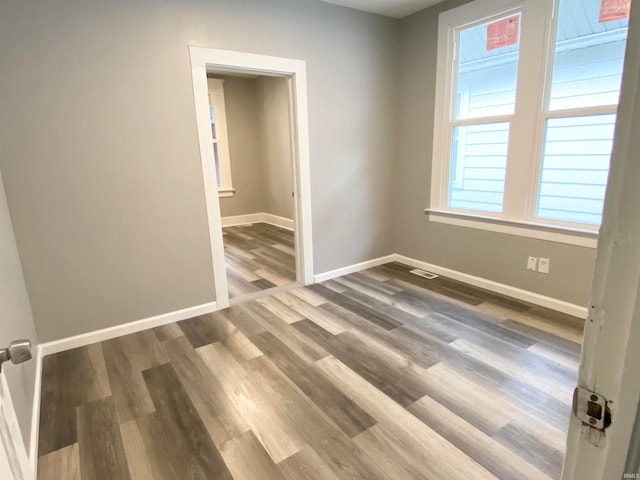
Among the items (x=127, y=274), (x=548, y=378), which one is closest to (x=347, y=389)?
(x=548, y=378)

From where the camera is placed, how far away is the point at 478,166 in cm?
326

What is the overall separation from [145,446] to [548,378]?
7.20ft

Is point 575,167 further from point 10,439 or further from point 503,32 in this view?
point 10,439

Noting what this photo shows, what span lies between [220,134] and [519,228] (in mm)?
4922

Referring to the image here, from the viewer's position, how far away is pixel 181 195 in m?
2.72

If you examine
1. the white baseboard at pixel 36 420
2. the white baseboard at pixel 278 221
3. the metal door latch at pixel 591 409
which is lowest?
the white baseboard at pixel 36 420

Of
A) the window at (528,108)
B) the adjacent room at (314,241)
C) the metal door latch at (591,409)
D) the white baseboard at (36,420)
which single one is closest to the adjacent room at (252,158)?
the adjacent room at (314,241)

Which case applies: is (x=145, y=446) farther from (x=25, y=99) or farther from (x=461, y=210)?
(x=461, y=210)

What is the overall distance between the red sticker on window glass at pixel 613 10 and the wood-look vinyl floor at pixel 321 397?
212cm

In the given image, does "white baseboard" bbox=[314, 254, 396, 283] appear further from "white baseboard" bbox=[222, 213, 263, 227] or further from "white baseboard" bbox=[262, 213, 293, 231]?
"white baseboard" bbox=[222, 213, 263, 227]

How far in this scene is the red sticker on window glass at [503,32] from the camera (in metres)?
2.81

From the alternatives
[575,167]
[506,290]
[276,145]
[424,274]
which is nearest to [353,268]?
[424,274]

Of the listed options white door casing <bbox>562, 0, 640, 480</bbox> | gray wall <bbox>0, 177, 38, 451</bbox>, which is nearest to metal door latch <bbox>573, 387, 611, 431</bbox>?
white door casing <bbox>562, 0, 640, 480</bbox>

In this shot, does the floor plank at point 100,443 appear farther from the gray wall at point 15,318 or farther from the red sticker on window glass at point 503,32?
the red sticker on window glass at point 503,32
